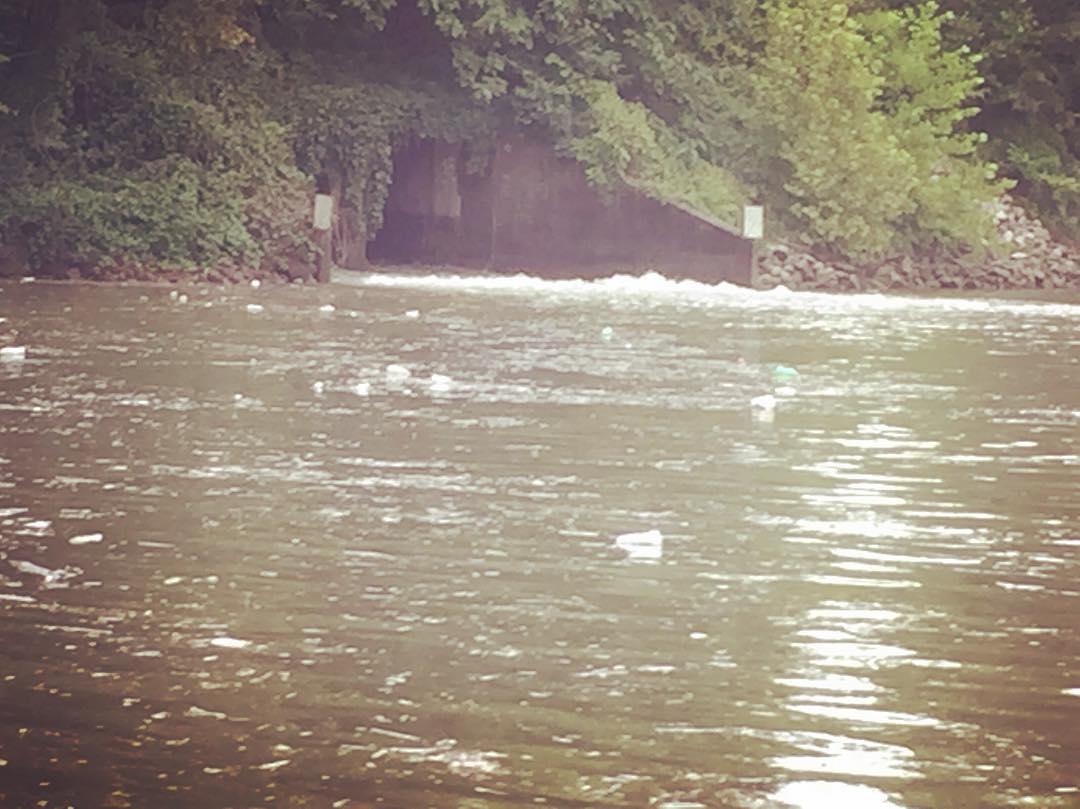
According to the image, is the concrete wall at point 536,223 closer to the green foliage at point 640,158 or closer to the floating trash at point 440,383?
the green foliage at point 640,158

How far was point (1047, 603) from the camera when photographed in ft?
19.6

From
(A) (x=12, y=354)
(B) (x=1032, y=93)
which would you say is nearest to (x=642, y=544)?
(A) (x=12, y=354)

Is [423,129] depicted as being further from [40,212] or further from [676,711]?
[676,711]

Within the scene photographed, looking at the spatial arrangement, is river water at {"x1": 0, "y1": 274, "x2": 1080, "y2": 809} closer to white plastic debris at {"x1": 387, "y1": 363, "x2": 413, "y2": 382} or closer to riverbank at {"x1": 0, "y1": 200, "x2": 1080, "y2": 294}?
white plastic debris at {"x1": 387, "y1": 363, "x2": 413, "y2": 382}

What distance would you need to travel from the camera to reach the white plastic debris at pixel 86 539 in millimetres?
6594

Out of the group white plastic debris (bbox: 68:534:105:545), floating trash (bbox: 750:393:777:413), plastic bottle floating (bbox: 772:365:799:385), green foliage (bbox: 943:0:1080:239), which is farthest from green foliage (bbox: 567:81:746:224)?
white plastic debris (bbox: 68:534:105:545)

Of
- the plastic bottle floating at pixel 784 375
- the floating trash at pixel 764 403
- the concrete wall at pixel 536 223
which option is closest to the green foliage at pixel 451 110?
the concrete wall at pixel 536 223

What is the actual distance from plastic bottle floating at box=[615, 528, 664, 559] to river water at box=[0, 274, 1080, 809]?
19mm

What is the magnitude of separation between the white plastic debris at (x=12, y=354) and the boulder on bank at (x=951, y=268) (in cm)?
1797

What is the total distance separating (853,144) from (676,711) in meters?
29.2

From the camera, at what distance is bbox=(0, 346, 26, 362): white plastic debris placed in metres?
13.5

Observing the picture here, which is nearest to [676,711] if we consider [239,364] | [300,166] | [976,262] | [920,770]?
[920,770]

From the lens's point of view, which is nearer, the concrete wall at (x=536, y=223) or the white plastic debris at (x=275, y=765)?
the white plastic debris at (x=275, y=765)

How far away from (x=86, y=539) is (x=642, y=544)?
72.1 inches
